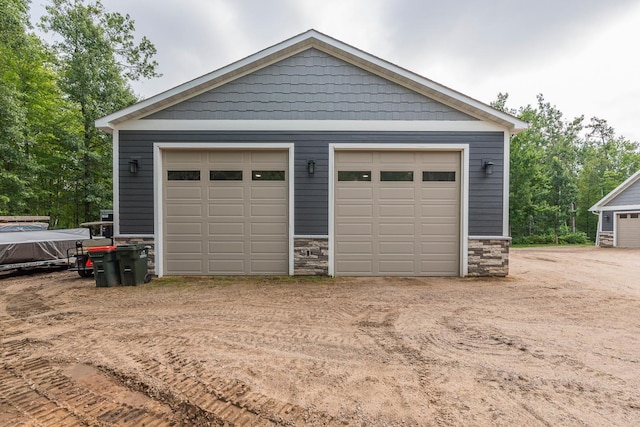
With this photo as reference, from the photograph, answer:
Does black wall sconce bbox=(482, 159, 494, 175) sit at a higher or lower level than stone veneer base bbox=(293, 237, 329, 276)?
higher

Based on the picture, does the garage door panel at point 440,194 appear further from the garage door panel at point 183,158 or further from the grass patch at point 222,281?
the garage door panel at point 183,158

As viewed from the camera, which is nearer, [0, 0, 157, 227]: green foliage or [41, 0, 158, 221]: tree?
[0, 0, 157, 227]: green foliage

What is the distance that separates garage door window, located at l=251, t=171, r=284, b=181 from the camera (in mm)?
6629

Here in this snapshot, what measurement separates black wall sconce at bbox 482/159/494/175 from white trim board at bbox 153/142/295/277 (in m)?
4.44

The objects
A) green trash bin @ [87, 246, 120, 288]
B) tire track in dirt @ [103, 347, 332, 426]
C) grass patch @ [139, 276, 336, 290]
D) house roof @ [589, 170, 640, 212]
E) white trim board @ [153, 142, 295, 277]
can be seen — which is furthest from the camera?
house roof @ [589, 170, 640, 212]

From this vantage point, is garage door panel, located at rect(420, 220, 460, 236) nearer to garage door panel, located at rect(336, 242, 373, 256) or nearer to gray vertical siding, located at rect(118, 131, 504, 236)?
gray vertical siding, located at rect(118, 131, 504, 236)

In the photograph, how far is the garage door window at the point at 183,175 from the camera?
662 centimetres

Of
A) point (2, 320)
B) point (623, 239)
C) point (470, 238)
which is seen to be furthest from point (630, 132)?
point (2, 320)

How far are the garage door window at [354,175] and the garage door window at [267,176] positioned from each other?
1.43m

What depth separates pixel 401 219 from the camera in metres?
6.61

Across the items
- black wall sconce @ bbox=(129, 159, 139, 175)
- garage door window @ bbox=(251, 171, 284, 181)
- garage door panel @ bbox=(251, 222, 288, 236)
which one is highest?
black wall sconce @ bbox=(129, 159, 139, 175)

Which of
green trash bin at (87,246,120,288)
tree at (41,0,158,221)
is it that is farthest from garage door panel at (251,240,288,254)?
tree at (41,0,158,221)

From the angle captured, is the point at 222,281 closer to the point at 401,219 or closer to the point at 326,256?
the point at 326,256

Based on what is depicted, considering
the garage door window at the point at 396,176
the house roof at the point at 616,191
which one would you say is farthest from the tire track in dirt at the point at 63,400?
the house roof at the point at 616,191
